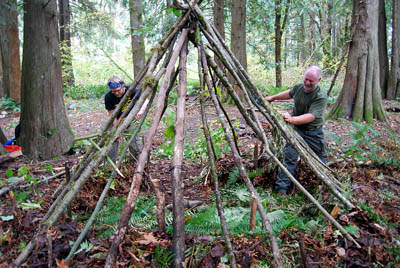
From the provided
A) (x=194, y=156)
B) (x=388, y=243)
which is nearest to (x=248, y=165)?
(x=194, y=156)

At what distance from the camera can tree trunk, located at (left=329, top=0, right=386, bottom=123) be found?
22.2 feet

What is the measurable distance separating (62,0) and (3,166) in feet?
46.3

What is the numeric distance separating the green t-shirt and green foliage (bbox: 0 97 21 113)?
415 inches

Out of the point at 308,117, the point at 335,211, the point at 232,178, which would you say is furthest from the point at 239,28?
the point at 335,211

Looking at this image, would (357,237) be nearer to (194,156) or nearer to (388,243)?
(388,243)

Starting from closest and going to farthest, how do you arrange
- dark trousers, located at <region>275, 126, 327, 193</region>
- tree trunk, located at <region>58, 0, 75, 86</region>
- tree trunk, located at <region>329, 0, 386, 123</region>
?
dark trousers, located at <region>275, 126, 327, 193</region> → tree trunk, located at <region>329, 0, 386, 123</region> → tree trunk, located at <region>58, 0, 75, 86</region>

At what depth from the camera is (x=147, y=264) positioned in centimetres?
163

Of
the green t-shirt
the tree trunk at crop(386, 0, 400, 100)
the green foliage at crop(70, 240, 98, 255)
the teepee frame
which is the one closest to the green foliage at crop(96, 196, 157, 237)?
the green foliage at crop(70, 240, 98, 255)

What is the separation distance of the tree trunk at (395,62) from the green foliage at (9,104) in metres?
14.2

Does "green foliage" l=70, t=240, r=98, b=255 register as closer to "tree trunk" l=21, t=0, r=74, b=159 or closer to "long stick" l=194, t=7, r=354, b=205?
"long stick" l=194, t=7, r=354, b=205

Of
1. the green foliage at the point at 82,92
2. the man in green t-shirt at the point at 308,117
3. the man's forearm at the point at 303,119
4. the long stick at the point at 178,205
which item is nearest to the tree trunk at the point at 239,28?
the man in green t-shirt at the point at 308,117

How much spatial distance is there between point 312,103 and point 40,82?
14.7 ft

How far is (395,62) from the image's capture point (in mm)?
9859

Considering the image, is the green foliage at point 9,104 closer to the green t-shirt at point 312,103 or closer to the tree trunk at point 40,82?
the tree trunk at point 40,82
